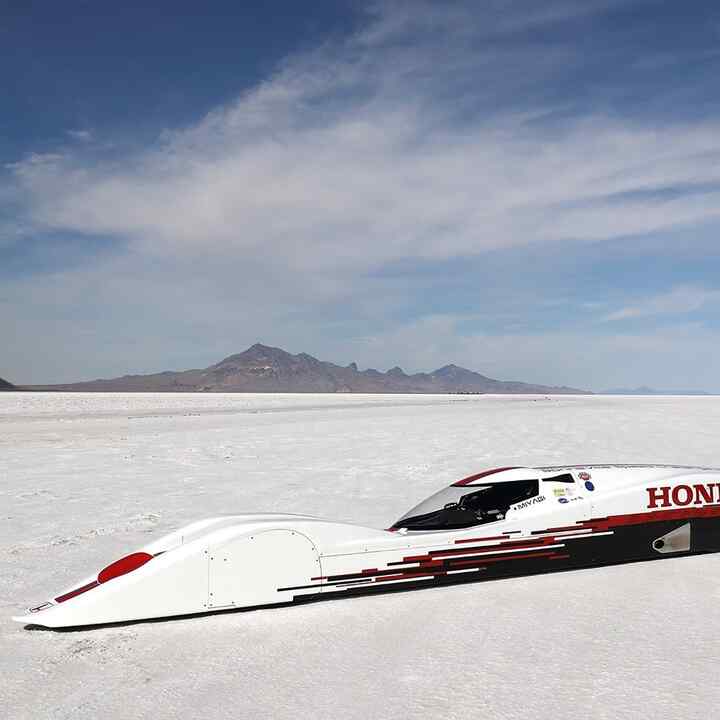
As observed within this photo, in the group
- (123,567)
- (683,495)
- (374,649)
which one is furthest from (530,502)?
(123,567)

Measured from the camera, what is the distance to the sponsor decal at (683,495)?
692cm

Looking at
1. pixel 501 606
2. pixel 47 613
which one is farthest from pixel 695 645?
pixel 47 613

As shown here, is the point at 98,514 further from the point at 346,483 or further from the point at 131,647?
the point at 131,647

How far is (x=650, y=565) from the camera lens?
6.70 metres

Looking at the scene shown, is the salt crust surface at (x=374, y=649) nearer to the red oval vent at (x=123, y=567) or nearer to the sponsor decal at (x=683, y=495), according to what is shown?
the red oval vent at (x=123, y=567)

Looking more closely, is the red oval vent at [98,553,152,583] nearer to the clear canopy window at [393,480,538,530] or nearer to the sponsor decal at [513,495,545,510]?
the clear canopy window at [393,480,538,530]

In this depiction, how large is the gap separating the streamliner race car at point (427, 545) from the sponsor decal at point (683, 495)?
10 millimetres

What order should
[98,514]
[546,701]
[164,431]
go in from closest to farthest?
[546,701] → [98,514] → [164,431]

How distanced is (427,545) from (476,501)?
47.4 inches

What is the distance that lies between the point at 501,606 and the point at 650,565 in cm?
198

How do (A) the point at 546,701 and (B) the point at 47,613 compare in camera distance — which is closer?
(A) the point at 546,701

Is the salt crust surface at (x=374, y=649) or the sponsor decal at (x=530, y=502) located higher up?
the sponsor decal at (x=530, y=502)

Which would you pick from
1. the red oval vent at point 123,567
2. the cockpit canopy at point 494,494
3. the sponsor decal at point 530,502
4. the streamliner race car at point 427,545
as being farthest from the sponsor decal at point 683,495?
the red oval vent at point 123,567

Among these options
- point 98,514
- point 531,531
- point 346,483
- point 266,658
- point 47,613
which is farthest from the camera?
point 346,483
